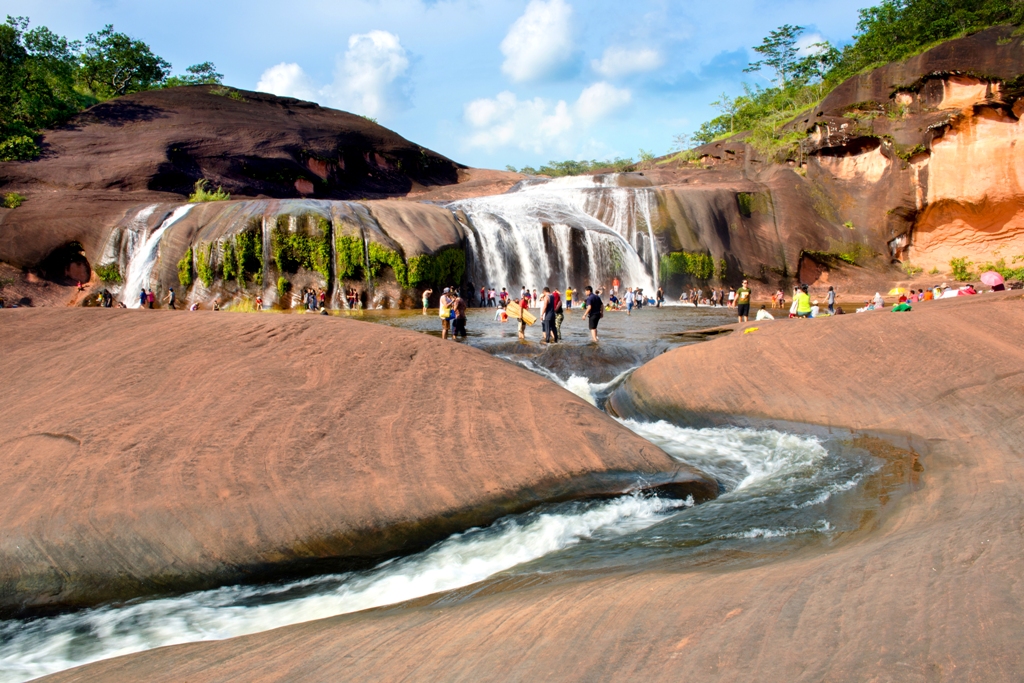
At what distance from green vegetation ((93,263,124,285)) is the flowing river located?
23312 millimetres

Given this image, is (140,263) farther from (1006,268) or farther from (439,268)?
(1006,268)

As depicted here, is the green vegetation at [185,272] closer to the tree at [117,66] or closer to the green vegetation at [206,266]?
the green vegetation at [206,266]

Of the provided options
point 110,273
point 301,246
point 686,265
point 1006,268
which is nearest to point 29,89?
point 110,273

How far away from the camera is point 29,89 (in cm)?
3291

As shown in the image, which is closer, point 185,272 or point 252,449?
point 252,449

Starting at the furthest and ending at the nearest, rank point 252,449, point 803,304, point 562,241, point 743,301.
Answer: point 562,241 → point 743,301 → point 803,304 → point 252,449

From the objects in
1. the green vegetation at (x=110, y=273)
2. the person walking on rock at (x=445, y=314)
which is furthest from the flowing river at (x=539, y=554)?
the green vegetation at (x=110, y=273)

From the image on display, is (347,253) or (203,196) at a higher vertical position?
(203,196)

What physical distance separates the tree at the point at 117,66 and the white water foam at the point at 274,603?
46892 millimetres

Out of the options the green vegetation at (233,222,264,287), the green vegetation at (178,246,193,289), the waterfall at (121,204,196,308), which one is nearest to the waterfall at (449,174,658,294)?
the green vegetation at (233,222,264,287)

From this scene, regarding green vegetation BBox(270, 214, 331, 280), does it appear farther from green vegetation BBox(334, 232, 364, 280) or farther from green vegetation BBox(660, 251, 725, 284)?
green vegetation BBox(660, 251, 725, 284)

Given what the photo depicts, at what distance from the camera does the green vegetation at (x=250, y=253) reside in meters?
22.9

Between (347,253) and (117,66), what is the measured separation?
32.7 m

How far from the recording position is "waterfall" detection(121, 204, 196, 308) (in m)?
23.5
